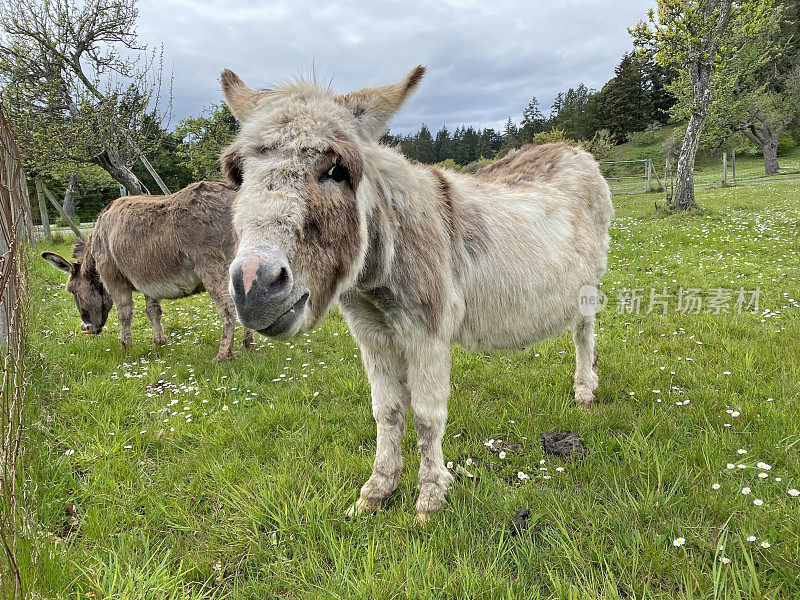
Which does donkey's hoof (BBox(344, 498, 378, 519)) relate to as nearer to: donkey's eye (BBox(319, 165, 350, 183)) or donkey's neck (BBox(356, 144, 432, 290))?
donkey's neck (BBox(356, 144, 432, 290))

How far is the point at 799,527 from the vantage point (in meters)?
1.93

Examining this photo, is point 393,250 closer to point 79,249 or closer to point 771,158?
Result: point 79,249

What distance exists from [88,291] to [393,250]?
5788 millimetres

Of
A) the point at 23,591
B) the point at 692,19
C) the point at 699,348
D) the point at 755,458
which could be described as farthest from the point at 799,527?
the point at 692,19

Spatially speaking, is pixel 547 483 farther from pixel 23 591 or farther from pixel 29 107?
pixel 29 107

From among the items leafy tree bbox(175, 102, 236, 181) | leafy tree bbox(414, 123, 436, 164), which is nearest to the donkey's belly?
leafy tree bbox(175, 102, 236, 181)

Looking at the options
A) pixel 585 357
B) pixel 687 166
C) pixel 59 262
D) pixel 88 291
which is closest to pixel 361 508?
pixel 585 357

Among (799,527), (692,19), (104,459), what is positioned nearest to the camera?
(799,527)

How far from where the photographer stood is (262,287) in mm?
1375

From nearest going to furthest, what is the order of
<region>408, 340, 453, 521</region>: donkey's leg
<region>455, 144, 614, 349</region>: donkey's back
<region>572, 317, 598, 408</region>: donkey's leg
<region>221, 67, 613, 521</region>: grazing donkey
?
<region>221, 67, 613, 521</region>: grazing donkey, <region>408, 340, 453, 521</region>: donkey's leg, <region>455, 144, 614, 349</region>: donkey's back, <region>572, 317, 598, 408</region>: donkey's leg

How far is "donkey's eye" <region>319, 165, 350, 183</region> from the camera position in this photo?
64.5 inches

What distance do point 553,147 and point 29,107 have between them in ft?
47.2

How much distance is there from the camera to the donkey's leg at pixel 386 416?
2521 millimetres

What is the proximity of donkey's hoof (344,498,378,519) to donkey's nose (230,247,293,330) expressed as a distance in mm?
1510
